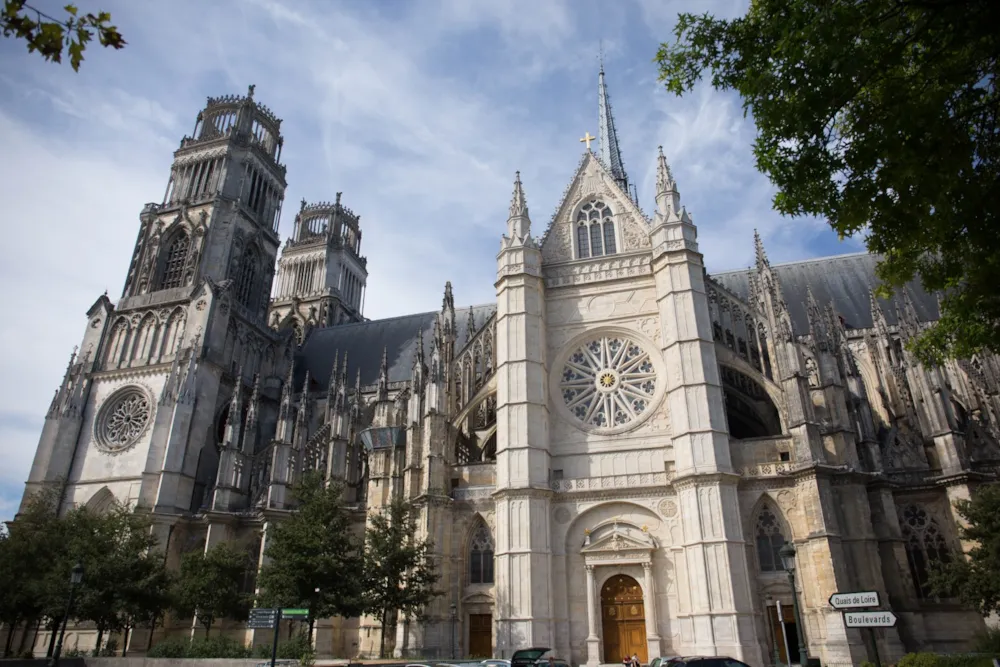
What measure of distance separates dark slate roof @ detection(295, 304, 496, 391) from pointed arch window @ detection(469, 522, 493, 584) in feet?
54.9

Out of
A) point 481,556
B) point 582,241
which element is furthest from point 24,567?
point 582,241

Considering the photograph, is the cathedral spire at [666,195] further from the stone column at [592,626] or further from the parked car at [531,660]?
the parked car at [531,660]

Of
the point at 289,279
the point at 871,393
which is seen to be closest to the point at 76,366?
the point at 289,279

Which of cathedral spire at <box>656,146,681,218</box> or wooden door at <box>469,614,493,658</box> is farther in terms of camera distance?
cathedral spire at <box>656,146,681,218</box>

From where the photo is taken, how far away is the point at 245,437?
35.1 m

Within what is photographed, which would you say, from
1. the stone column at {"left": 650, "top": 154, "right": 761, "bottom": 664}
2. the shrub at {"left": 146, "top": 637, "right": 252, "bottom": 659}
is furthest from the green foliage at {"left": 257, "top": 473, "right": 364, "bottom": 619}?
the stone column at {"left": 650, "top": 154, "right": 761, "bottom": 664}

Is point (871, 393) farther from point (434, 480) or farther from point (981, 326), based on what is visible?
point (981, 326)

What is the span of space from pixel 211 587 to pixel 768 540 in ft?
69.7

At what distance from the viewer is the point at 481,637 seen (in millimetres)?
24891

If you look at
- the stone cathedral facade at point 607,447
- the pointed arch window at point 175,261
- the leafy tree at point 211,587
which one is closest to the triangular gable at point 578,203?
the stone cathedral facade at point 607,447

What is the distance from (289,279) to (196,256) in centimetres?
1688

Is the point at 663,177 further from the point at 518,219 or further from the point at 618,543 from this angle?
the point at 618,543

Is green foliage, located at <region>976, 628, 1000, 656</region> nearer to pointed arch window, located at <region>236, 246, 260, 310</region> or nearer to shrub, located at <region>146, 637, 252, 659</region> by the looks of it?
shrub, located at <region>146, 637, 252, 659</region>

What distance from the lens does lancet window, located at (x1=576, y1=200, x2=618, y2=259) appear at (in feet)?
100
